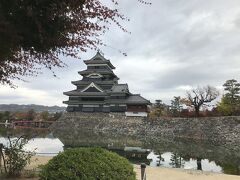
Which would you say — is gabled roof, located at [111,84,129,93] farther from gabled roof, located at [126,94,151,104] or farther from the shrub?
the shrub

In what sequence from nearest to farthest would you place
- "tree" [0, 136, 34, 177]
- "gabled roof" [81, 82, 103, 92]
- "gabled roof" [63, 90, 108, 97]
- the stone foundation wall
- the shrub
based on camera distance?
the shrub → "tree" [0, 136, 34, 177] → the stone foundation wall → "gabled roof" [63, 90, 108, 97] → "gabled roof" [81, 82, 103, 92]

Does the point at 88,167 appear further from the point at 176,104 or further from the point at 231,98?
the point at 176,104

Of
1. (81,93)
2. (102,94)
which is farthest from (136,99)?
(81,93)

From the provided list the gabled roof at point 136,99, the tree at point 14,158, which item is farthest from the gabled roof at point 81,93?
the tree at point 14,158

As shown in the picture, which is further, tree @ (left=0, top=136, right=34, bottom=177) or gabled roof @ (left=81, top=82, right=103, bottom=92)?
gabled roof @ (left=81, top=82, right=103, bottom=92)

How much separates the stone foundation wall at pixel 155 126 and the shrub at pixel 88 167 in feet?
86.6

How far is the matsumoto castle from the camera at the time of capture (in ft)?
142

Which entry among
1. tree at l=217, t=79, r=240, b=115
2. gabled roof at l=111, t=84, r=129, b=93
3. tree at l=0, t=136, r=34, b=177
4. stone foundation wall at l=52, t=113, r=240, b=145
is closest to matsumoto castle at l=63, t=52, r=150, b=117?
gabled roof at l=111, t=84, r=129, b=93

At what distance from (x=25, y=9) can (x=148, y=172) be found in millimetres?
8050

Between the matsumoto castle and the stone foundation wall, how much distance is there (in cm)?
121

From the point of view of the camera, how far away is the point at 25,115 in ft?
187

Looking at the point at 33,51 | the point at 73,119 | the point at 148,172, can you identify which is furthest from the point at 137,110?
the point at 33,51

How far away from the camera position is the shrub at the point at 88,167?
547 centimetres

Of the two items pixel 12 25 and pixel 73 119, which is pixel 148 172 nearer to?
pixel 12 25
